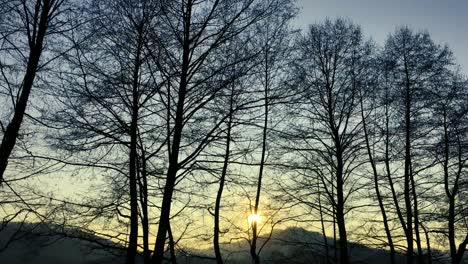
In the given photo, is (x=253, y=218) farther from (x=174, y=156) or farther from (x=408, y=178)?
(x=174, y=156)

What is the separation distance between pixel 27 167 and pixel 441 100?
1408cm

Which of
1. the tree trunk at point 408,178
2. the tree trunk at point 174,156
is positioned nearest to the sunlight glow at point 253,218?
the tree trunk at point 408,178

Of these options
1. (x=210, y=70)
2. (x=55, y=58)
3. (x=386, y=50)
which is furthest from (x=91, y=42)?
(x=386, y=50)

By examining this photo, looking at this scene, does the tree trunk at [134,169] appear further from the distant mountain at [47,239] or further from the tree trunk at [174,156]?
the tree trunk at [174,156]

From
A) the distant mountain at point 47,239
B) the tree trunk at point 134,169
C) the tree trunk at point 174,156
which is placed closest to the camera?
the tree trunk at point 174,156

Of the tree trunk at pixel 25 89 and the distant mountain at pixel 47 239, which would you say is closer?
the tree trunk at pixel 25 89

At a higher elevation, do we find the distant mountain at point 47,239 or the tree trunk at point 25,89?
the tree trunk at point 25,89

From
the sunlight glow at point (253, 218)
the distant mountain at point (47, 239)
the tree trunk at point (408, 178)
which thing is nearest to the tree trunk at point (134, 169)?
the distant mountain at point (47, 239)

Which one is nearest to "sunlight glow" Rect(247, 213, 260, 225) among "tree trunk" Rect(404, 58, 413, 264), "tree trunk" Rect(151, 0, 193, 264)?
"tree trunk" Rect(404, 58, 413, 264)

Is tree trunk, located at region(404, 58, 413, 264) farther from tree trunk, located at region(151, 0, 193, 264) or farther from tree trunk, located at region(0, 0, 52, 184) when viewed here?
tree trunk, located at region(0, 0, 52, 184)

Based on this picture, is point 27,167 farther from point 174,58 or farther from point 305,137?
point 305,137

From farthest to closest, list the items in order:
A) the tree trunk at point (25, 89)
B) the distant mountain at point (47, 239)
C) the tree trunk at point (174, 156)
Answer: the distant mountain at point (47, 239)
the tree trunk at point (25, 89)
the tree trunk at point (174, 156)

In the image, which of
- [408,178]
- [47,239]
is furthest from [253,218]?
[47,239]

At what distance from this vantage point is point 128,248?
32.1 ft
